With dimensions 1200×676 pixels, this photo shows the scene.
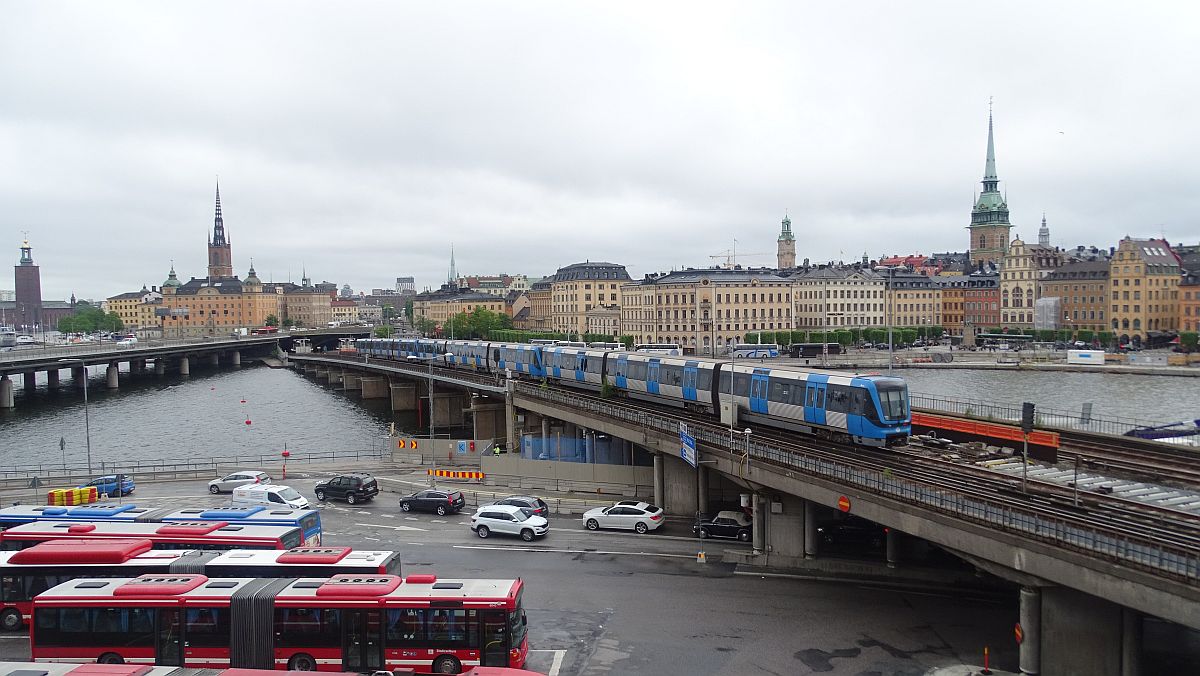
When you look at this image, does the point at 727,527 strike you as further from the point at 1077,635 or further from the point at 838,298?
the point at 838,298

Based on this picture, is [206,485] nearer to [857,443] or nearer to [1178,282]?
[857,443]

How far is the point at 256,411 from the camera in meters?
104

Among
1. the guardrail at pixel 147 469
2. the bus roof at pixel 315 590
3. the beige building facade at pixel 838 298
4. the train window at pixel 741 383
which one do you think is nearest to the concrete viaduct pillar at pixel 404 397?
the guardrail at pixel 147 469

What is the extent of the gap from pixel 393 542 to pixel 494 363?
151ft

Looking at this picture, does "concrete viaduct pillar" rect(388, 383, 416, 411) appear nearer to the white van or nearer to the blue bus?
the white van

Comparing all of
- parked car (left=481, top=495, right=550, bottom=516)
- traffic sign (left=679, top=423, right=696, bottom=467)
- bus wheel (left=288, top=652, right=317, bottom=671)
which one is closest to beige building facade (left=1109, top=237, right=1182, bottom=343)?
→ traffic sign (left=679, top=423, right=696, bottom=467)

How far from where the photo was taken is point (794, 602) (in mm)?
25625

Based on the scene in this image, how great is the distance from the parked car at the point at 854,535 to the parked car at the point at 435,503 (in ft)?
54.6

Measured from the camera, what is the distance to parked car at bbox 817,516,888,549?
3116 cm

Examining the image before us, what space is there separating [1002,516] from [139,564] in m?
22.5

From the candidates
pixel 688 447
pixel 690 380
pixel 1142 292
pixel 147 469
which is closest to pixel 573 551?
pixel 688 447

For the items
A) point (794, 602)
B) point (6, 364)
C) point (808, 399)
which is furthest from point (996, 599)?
point (6, 364)

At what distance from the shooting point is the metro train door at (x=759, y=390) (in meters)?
38.0

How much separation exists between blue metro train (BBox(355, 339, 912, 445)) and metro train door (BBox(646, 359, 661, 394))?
57 millimetres
